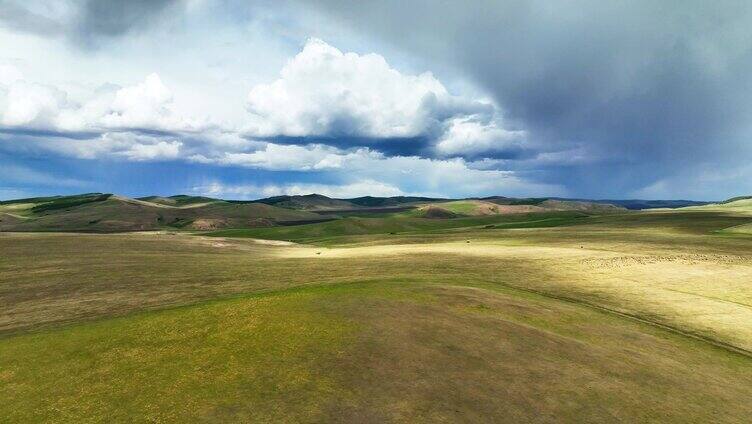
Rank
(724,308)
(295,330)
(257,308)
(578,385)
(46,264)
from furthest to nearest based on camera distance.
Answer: (46,264), (724,308), (257,308), (295,330), (578,385)

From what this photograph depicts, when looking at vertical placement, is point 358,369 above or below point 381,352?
below

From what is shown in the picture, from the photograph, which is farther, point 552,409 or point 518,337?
point 518,337

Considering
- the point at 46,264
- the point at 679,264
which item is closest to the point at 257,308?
the point at 46,264

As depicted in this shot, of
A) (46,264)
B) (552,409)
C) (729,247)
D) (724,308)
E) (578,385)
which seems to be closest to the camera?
(552,409)

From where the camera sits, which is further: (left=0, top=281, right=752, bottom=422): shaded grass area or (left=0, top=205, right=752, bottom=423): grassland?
(left=0, top=205, right=752, bottom=423): grassland

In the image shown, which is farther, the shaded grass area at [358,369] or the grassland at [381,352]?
the grassland at [381,352]

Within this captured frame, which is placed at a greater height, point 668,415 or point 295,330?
point 295,330

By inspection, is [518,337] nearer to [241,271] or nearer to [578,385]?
[578,385]

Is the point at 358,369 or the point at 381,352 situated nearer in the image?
the point at 358,369
